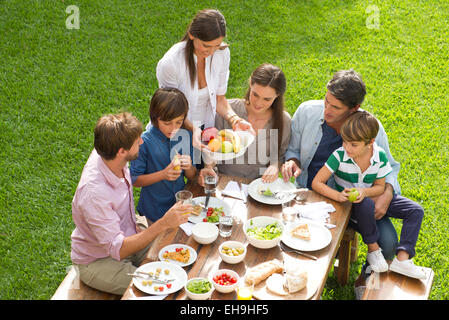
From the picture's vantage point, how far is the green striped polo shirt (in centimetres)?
438

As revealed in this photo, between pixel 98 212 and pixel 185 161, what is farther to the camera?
pixel 185 161

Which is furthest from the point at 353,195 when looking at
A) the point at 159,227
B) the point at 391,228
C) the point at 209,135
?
the point at 159,227

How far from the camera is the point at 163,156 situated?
176 inches

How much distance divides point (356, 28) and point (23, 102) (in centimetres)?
565

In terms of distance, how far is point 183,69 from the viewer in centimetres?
469

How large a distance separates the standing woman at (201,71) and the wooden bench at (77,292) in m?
1.48

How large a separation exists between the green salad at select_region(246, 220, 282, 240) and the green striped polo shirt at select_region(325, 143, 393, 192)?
91cm

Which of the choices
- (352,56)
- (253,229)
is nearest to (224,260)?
(253,229)

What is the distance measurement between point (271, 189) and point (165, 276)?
1.33 metres

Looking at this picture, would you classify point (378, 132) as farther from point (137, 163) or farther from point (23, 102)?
point (23, 102)

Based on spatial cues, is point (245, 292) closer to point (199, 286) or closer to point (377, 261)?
point (199, 286)

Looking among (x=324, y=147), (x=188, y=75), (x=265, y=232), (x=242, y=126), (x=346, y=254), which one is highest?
(x=188, y=75)

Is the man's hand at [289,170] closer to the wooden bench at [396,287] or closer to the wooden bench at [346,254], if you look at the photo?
the wooden bench at [346,254]
